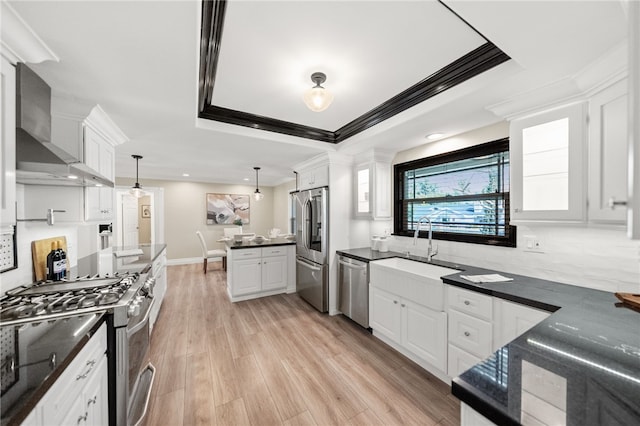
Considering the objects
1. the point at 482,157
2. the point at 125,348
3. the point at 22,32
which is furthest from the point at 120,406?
the point at 482,157

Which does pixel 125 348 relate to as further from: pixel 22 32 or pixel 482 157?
pixel 482 157

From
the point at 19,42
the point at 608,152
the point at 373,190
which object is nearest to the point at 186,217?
the point at 373,190

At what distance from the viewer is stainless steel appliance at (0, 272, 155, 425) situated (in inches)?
49.7

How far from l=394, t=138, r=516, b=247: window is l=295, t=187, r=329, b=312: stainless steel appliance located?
3.42 feet

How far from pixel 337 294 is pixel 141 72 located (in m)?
3.11

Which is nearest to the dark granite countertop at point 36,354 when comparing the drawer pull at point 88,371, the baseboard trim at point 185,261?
the drawer pull at point 88,371

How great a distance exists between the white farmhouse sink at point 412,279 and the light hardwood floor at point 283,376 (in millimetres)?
648

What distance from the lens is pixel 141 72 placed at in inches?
60.5

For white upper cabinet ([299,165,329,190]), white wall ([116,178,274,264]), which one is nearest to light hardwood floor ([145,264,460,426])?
white upper cabinet ([299,165,329,190])

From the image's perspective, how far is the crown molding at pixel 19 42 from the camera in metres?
1.04

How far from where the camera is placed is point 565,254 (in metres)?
1.86

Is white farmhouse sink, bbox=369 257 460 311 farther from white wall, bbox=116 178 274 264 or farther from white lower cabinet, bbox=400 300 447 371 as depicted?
white wall, bbox=116 178 274 264

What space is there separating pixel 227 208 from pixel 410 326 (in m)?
6.19

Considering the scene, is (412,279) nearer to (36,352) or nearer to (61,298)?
(36,352)
